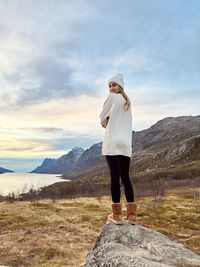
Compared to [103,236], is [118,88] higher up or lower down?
higher up

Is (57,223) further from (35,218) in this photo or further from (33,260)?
(33,260)

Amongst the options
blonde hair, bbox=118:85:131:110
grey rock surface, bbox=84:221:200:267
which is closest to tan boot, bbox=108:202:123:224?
grey rock surface, bbox=84:221:200:267

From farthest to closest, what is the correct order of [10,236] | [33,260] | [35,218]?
[35,218]
[10,236]
[33,260]

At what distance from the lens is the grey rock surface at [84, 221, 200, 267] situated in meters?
7.90

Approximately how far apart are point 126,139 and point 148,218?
21.4 m

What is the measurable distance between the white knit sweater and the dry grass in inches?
338

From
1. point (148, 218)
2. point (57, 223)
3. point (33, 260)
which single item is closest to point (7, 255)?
point (33, 260)

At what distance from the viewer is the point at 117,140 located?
10641 millimetres

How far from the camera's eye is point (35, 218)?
96.9ft

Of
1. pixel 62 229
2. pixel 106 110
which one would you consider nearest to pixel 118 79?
pixel 106 110

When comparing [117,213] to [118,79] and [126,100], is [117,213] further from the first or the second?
[118,79]

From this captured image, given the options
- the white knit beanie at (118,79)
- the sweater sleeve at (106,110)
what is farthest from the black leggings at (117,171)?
the white knit beanie at (118,79)

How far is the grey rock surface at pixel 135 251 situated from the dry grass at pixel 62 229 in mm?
7416

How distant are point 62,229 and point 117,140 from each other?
50.7ft
